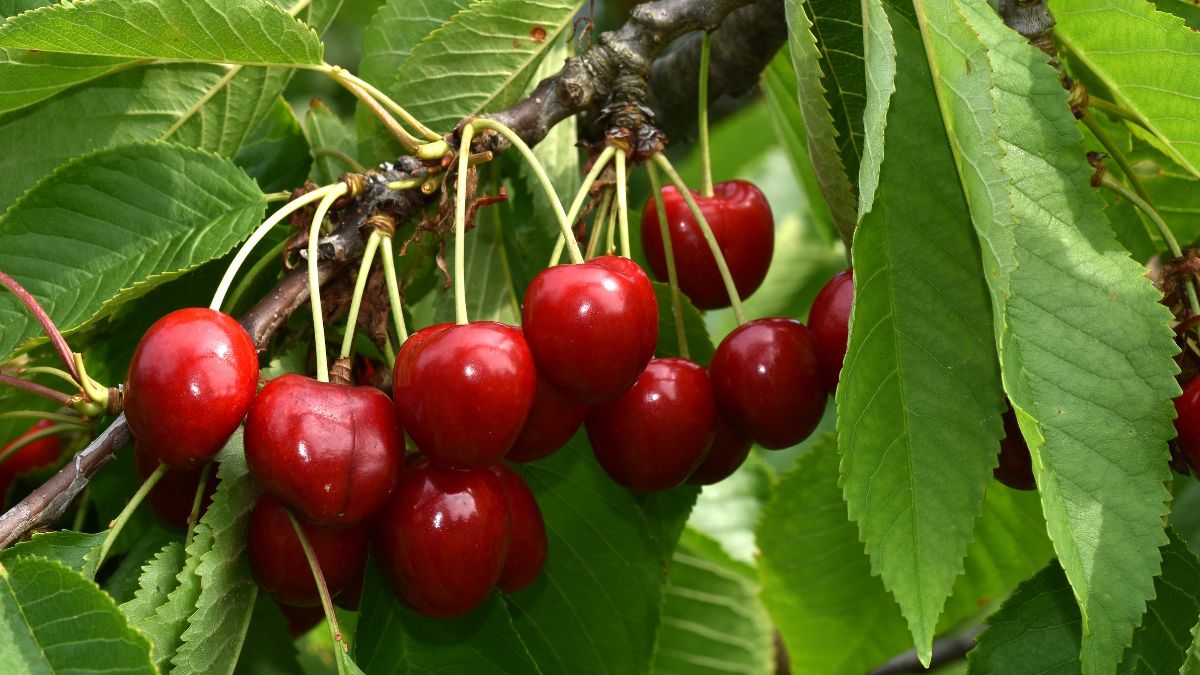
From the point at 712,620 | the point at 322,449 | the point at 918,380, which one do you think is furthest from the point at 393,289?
the point at 712,620

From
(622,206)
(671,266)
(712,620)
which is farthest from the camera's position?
(712,620)

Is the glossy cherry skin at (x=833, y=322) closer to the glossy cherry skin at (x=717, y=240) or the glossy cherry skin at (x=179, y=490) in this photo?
the glossy cherry skin at (x=717, y=240)

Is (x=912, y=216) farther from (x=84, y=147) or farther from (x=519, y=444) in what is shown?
(x=84, y=147)

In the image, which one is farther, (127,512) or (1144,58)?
(1144,58)

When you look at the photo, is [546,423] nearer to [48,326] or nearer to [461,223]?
[461,223]

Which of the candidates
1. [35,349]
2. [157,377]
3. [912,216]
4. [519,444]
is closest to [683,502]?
[519,444]

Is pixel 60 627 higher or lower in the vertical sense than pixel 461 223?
lower

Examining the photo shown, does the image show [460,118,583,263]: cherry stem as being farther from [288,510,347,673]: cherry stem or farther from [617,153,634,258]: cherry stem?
[288,510,347,673]: cherry stem
